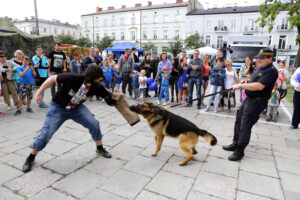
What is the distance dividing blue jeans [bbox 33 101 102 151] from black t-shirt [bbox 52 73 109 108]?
128 mm

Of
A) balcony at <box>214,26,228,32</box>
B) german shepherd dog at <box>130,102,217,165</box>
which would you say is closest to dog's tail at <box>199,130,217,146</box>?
german shepherd dog at <box>130,102,217,165</box>

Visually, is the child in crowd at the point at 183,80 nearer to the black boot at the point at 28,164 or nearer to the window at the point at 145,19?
the black boot at the point at 28,164

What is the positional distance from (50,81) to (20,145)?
1945 mm

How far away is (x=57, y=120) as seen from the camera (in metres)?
3.16

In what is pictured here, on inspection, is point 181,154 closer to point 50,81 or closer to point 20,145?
point 50,81

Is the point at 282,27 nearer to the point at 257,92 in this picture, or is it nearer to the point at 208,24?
the point at 208,24

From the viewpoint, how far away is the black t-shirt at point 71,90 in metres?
3.00

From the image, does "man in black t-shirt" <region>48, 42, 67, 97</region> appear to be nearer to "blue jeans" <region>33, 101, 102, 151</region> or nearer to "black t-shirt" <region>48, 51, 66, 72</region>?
"black t-shirt" <region>48, 51, 66, 72</region>

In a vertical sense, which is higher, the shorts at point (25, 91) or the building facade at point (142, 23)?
the building facade at point (142, 23)

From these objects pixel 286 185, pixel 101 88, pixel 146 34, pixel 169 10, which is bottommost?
pixel 286 185

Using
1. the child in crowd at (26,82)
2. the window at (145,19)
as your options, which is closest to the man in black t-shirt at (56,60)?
the child in crowd at (26,82)

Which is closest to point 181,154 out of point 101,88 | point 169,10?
point 101,88

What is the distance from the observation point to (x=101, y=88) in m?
3.32

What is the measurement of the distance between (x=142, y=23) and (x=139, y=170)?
54066 millimetres
